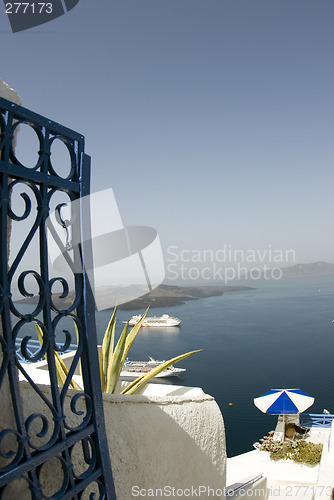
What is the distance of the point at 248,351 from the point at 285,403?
24.1 metres

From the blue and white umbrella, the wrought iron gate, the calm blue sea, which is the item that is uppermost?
the wrought iron gate

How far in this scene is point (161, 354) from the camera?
33.3 meters

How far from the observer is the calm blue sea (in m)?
20.5

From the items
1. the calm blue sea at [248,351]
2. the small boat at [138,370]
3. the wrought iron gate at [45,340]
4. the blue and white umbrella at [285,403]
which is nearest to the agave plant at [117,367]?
the wrought iron gate at [45,340]

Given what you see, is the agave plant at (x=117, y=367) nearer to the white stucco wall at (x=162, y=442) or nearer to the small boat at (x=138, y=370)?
the white stucco wall at (x=162, y=442)

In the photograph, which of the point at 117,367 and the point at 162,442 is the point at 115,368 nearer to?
the point at 117,367

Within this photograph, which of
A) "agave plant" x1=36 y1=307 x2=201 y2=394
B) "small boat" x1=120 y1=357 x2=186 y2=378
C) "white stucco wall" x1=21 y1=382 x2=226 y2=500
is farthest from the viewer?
"small boat" x1=120 y1=357 x2=186 y2=378

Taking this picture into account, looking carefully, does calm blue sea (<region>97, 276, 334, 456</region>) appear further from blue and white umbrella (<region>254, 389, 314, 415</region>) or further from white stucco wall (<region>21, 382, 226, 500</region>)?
white stucco wall (<region>21, 382, 226, 500</region>)

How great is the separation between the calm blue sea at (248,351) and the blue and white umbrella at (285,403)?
21.7ft

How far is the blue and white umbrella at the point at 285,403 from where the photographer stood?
9.62m

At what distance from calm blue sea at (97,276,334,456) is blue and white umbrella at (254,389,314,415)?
6611mm

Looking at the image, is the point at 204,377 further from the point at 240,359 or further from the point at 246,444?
the point at 246,444

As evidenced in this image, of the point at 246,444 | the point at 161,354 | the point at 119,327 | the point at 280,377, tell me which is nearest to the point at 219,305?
the point at 119,327

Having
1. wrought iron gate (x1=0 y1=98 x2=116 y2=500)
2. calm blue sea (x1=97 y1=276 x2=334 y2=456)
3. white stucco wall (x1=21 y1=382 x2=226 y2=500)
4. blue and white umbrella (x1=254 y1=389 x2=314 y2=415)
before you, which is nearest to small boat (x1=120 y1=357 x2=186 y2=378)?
calm blue sea (x1=97 y1=276 x2=334 y2=456)
